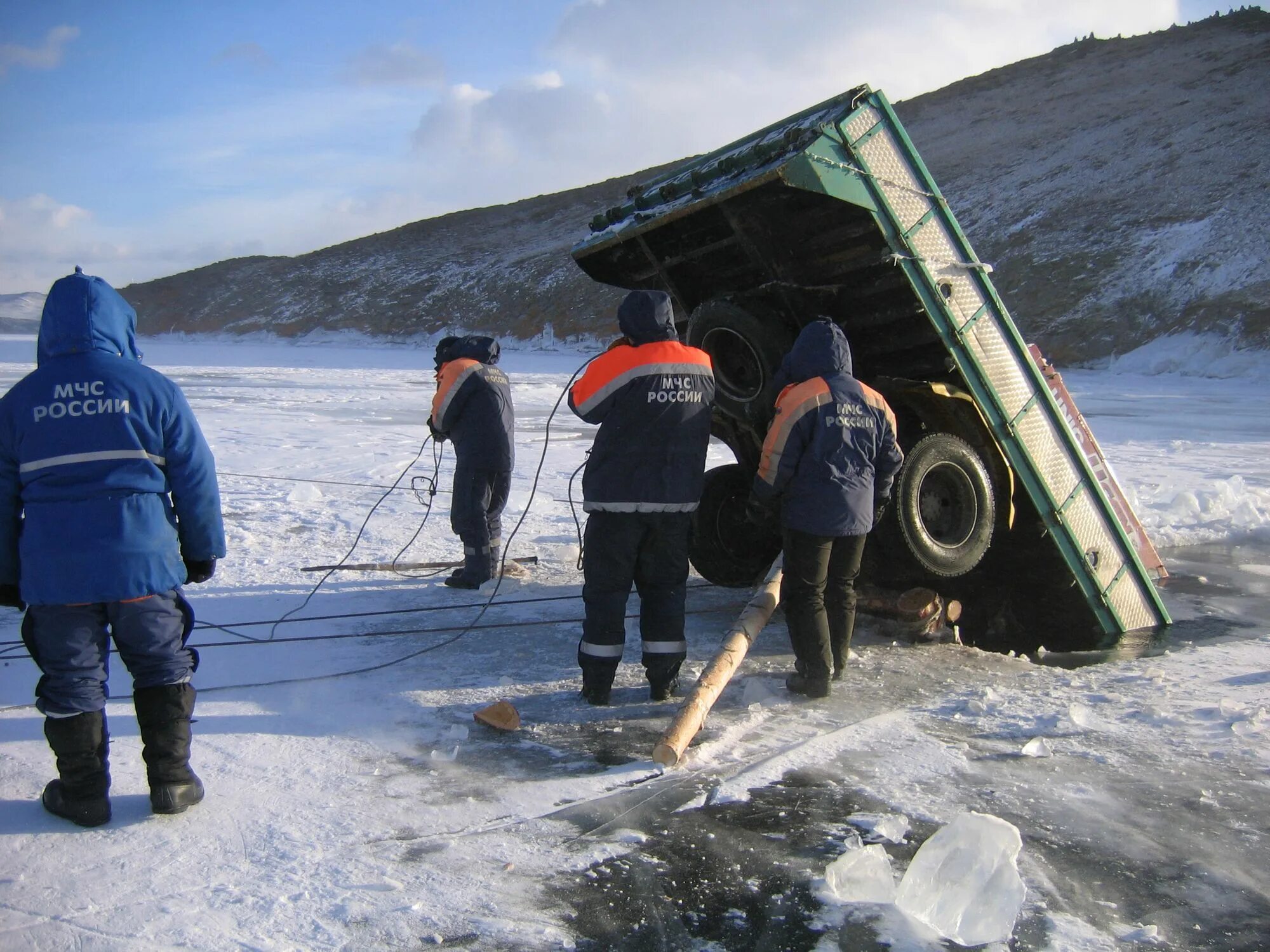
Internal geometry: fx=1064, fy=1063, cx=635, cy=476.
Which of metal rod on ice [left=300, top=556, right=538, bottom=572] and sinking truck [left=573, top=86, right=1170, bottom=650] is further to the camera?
metal rod on ice [left=300, top=556, right=538, bottom=572]

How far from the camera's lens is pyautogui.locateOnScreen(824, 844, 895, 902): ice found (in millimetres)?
2922

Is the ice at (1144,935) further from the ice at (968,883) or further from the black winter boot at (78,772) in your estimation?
the black winter boot at (78,772)

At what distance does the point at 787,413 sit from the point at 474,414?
2516 millimetres

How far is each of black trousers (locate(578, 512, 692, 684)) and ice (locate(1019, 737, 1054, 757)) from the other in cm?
141

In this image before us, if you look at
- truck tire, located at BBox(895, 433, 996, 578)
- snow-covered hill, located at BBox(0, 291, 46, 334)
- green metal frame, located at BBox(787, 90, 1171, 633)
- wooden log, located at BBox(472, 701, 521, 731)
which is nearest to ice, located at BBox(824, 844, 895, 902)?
wooden log, located at BBox(472, 701, 521, 731)

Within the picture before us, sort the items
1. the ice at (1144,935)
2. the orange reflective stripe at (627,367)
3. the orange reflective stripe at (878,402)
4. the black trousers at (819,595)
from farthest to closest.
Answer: the orange reflective stripe at (878,402) < the black trousers at (819,595) < the orange reflective stripe at (627,367) < the ice at (1144,935)

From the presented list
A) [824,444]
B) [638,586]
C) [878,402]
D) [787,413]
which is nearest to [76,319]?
[638,586]

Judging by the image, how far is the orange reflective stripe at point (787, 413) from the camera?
4652mm

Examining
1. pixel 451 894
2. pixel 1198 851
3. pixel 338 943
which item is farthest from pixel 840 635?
pixel 338 943

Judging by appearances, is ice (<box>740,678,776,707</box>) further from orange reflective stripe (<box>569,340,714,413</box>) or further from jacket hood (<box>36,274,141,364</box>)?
jacket hood (<box>36,274,141,364</box>)

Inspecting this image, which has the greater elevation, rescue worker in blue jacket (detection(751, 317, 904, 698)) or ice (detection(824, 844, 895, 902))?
rescue worker in blue jacket (detection(751, 317, 904, 698))

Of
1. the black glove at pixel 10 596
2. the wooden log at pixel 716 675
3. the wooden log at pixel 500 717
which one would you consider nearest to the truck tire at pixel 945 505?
the wooden log at pixel 716 675

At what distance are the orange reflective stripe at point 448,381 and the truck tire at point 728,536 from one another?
5.35 feet

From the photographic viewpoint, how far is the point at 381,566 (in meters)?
6.91
